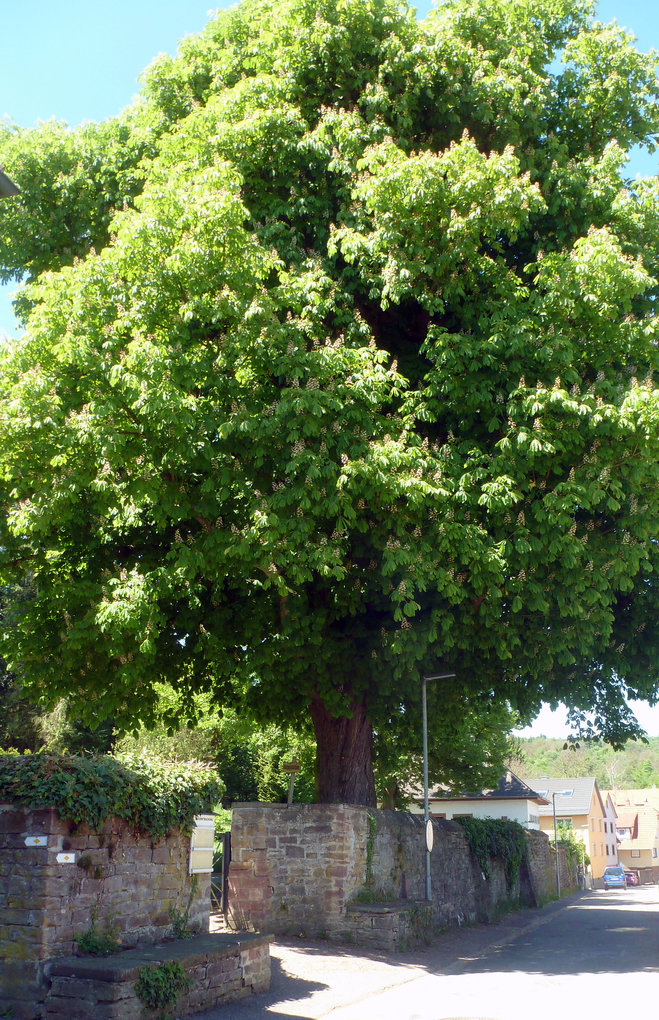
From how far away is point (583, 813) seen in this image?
2410 inches

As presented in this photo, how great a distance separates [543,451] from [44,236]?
8.83 meters

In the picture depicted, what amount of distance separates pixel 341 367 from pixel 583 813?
190 ft

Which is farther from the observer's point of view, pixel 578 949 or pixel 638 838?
pixel 638 838

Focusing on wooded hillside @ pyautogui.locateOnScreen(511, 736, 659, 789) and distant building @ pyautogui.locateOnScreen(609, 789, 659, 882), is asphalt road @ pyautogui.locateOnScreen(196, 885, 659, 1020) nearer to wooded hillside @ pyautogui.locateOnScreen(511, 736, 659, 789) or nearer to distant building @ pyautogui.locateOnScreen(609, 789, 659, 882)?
distant building @ pyautogui.locateOnScreen(609, 789, 659, 882)

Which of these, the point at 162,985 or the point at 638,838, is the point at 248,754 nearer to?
the point at 162,985

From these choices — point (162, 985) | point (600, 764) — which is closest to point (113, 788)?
point (162, 985)

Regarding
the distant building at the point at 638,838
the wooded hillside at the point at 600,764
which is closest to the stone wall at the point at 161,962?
the distant building at the point at 638,838

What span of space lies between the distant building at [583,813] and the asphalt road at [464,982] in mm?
43441

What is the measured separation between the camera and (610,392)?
37.0 ft

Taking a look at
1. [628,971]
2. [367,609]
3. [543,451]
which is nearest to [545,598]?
[543,451]

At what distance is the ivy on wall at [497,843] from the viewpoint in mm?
20922

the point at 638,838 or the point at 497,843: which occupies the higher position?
the point at 497,843

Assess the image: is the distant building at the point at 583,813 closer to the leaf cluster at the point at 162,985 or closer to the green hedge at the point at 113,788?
the green hedge at the point at 113,788

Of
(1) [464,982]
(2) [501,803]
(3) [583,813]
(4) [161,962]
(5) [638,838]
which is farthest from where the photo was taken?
(5) [638,838]
